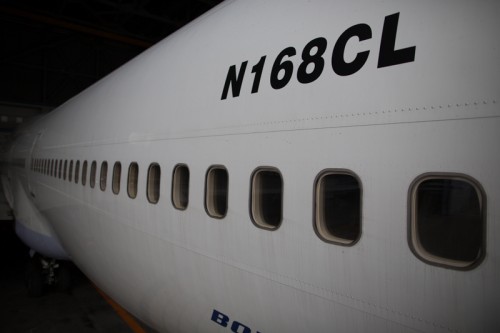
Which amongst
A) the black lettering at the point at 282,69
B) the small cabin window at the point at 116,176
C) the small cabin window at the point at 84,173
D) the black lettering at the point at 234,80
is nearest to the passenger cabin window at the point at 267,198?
the black lettering at the point at 282,69

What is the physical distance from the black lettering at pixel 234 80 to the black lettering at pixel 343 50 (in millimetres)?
747

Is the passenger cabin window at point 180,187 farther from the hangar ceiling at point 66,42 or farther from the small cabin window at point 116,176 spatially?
the hangar ceiling at point 66,42

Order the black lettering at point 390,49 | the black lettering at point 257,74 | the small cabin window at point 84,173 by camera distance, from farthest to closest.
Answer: the small cabin window at point 84,173
the black lettering at point 257,74
the black lettering at point 390,49

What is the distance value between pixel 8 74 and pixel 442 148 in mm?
23107

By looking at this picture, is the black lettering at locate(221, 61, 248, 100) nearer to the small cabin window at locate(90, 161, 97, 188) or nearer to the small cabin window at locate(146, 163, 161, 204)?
the small cabin window at locate(146, 163, 161, 204)

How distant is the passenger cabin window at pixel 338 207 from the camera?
1.68 meters

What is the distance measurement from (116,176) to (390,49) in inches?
126

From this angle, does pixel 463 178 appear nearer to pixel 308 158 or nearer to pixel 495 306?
pixel 495 306

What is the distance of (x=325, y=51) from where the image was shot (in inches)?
72.4

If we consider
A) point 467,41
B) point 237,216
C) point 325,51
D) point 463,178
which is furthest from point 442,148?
point 237,216

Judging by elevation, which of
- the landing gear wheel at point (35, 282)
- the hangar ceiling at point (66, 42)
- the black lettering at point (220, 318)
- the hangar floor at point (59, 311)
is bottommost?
the hangar floor at point (59, 311)

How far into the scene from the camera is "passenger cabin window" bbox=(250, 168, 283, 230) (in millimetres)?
2031

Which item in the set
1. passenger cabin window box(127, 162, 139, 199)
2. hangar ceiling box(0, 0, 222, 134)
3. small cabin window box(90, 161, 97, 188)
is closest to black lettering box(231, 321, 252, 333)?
passenger cabin window box(127, 162, 139, 199)

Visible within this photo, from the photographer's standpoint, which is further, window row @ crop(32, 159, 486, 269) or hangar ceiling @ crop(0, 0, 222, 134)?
hangar ceiling @ crop(0, 0, 222, 134)
